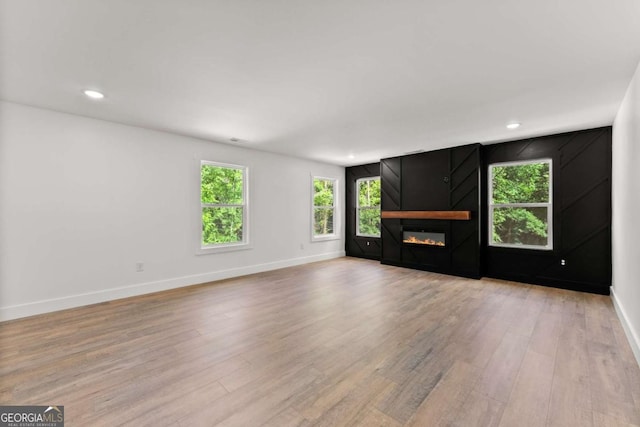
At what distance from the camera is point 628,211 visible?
9.62 feet

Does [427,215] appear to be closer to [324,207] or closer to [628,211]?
[324,207]

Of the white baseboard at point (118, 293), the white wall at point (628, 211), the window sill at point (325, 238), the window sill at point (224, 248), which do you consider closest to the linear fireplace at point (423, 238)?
the window sill at point (325, 238)

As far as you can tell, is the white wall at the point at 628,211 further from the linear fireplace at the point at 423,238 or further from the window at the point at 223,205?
the window at the point at 223,205

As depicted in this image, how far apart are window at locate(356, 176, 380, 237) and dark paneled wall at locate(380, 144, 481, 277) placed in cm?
65

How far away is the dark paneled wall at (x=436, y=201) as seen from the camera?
529 cm

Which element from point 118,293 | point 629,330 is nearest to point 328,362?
point 629,330

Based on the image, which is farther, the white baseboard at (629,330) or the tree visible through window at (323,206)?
the tree visible through window at (323,206)

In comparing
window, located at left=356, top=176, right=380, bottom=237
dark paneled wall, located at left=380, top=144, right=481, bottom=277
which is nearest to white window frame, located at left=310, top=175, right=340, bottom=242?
window, located at left=356, top=176, right=380, bottom=237

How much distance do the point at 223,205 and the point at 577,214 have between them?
6104 millimetres

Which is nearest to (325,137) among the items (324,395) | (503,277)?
(324,395)

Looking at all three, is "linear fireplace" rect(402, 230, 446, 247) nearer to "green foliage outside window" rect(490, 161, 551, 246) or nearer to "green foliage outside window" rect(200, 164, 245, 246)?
"green foliage outside window" rect(490, 161, 551, 246)

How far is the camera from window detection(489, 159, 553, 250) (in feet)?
15.6

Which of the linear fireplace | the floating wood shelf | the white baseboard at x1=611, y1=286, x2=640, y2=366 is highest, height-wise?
the floating wood shelf

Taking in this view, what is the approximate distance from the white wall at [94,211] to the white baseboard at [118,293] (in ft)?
0.04
